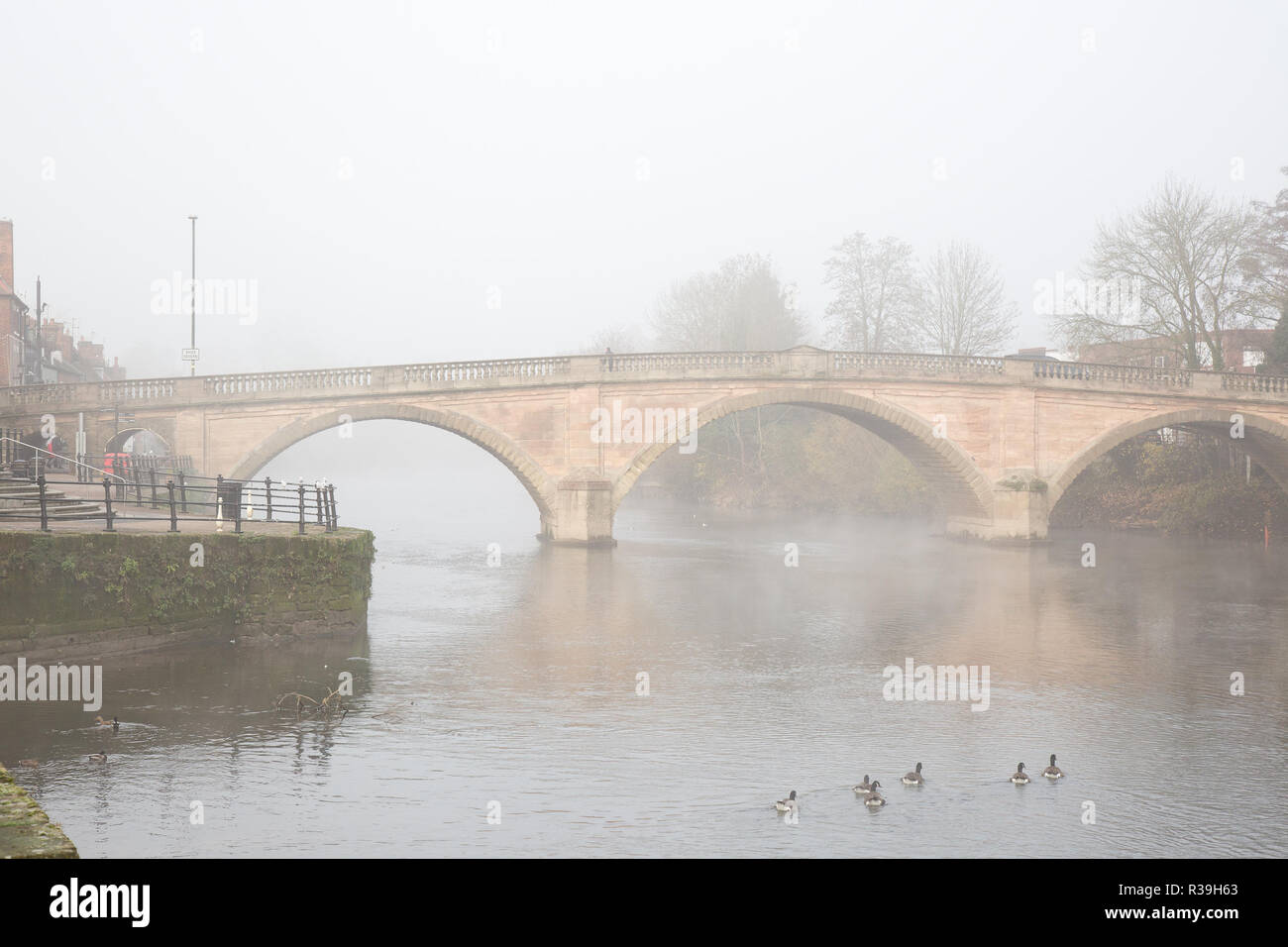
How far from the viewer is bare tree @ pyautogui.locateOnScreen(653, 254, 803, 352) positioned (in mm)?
65562

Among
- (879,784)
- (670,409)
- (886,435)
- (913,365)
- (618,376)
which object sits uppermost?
(913,365)

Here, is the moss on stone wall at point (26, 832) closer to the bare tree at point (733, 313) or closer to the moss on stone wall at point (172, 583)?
the moss on stone wall at point (172, 583)

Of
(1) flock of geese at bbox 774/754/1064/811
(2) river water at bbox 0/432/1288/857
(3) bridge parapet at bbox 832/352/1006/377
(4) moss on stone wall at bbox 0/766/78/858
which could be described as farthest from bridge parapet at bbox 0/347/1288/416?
(4) moss on stone wall at bbox 0/766/78/858

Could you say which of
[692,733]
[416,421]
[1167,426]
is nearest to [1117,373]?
[1167,426]

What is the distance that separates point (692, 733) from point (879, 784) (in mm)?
2877

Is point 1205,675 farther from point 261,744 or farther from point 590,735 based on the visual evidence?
point 261,744

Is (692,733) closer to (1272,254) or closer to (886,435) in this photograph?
(886,435)

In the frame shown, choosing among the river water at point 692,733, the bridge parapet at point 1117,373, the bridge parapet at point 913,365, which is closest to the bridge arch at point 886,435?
the bridge parapet at point 913,365

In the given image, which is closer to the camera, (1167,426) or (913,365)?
(913,365)

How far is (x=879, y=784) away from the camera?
38.7 ft

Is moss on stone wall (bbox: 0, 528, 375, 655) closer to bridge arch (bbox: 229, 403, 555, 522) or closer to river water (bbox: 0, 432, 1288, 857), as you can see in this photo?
river water (bbox: 0, 432, 1288, 857)

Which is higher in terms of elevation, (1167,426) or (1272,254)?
(1272,254)
